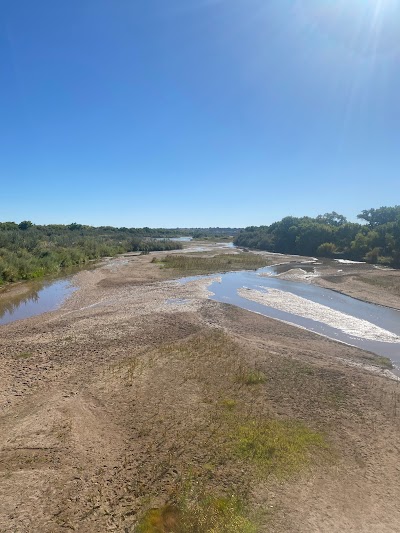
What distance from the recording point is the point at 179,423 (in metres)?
9.76

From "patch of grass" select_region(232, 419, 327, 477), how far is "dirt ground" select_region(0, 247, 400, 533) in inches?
6.0

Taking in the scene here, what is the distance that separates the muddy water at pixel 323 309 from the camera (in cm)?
1919

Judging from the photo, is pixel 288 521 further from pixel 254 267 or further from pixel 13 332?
pixel 254 267

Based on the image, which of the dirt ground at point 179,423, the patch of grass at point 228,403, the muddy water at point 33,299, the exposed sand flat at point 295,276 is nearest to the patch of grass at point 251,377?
the dirt ground at point 179,423

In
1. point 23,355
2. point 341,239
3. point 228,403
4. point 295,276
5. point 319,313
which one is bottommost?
point 319,313

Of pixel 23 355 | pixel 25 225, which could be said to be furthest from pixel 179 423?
pixel 25 225

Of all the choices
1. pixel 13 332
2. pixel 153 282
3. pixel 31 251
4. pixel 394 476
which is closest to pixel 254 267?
pixel 153 282

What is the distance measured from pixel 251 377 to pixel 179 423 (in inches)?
151

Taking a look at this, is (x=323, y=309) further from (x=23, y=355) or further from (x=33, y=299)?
(x=33, y=299)

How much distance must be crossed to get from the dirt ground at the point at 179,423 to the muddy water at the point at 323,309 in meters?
2.09

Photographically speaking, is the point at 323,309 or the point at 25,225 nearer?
the point at 323,309

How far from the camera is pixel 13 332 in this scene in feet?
64.4

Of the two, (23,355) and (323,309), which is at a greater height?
(23,355)

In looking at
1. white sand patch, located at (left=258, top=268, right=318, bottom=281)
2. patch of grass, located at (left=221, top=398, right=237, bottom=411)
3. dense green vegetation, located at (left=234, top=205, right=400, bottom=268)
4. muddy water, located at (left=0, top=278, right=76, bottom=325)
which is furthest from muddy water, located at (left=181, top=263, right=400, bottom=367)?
dense green vegetation, located at (left=234, top=205, right=400, bottom=268)
